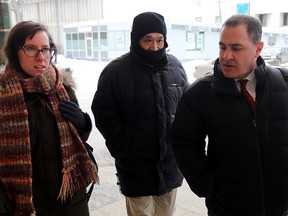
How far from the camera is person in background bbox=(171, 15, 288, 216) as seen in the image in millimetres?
1757

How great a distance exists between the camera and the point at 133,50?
250cm

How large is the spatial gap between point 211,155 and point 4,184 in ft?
3.90

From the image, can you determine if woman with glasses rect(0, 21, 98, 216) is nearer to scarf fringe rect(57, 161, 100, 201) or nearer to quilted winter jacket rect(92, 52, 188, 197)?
scarf fringe rect(57, 161, 100, 201)

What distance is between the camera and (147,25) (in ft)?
7.99

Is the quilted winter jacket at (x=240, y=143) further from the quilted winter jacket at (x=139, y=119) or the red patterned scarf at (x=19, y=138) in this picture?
the red patterned scarf at (x=19, y=138)

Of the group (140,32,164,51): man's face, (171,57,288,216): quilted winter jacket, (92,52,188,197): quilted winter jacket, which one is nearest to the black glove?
(92,52,188,197): quilted winter jacket

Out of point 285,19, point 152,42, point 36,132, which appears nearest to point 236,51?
point 152,42

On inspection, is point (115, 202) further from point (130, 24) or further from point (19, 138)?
point (130, 24)

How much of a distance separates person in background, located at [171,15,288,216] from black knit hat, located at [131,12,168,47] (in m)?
0.73

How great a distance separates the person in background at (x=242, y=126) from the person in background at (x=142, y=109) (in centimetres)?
55

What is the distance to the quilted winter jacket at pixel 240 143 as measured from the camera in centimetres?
A: 175

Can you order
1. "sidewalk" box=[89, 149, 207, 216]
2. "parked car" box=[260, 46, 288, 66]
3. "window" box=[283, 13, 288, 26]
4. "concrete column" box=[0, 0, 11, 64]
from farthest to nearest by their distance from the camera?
"window" box=[283, 13, 288, 26] < "parked car" box=[260, 46, 288, 66] < "sidewalk" box=[89, 149, 207, 216] < "concrete column" box=[0, 0, 11, 64]

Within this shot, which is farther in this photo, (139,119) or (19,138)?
(139,119)

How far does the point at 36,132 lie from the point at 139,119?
2.60 feet
